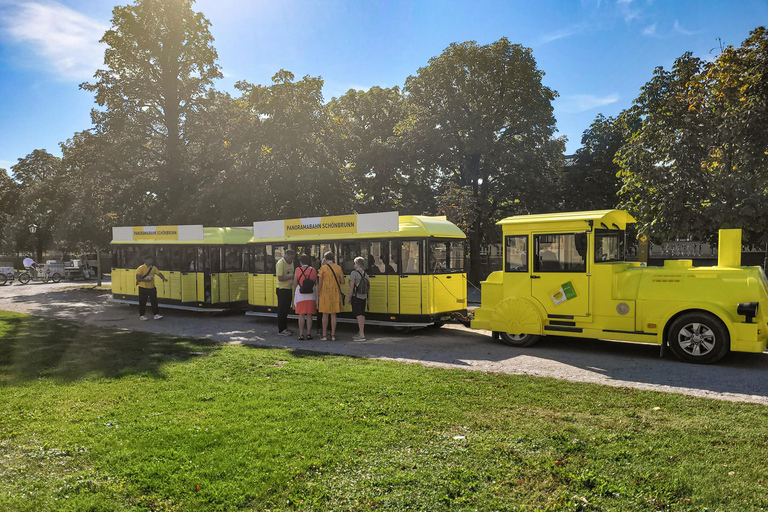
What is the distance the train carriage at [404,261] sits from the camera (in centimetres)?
1238

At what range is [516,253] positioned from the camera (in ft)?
34.9

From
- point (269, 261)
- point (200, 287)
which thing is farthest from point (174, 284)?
point (269, 261)

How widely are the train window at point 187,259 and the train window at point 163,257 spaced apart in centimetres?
67

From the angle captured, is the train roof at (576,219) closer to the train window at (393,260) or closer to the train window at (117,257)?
the train window at (393,260)

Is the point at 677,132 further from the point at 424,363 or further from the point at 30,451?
the point at 30,451

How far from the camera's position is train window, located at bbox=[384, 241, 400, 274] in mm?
12625

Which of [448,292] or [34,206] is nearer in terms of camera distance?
[448,292]

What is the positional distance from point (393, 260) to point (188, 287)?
8.07 meters

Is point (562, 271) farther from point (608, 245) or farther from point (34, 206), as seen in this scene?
point (34, 206)

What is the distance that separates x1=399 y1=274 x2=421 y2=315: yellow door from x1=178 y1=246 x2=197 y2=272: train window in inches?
319

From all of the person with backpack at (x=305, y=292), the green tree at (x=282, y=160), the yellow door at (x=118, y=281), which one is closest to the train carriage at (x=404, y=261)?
the person with backpack at (x=305, y=292)

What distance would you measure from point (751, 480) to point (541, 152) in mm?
24787

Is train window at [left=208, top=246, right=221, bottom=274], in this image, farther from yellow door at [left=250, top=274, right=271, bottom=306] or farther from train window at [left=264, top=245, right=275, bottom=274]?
train window at [left=264, top=245, right=275, bottom=274]

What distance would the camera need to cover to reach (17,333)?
1200 centimetres
